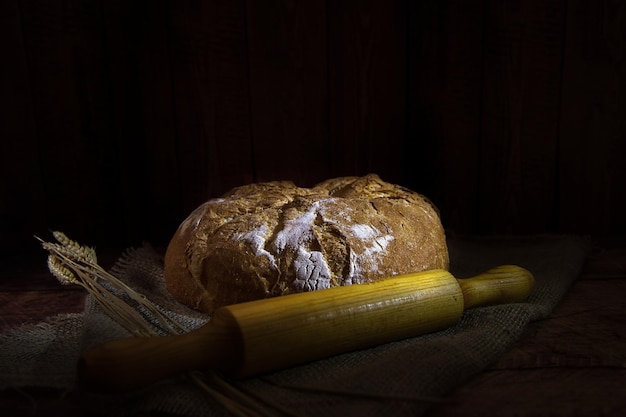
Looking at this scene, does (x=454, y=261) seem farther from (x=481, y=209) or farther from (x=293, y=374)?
(x=293, y=374)

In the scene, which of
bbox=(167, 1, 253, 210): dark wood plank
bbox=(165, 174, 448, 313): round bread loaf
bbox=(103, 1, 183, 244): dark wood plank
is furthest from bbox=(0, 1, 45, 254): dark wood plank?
bbox=(165, 174, 448, 313): round bread loaf

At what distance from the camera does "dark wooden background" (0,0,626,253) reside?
1944mm

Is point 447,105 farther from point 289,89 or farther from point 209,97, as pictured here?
point 209,97

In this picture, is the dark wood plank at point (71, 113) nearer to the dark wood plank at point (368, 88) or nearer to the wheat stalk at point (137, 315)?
the wheat stalk at point (137, 315)

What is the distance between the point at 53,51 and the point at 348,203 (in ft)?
4.18

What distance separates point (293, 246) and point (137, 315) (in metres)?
0.37

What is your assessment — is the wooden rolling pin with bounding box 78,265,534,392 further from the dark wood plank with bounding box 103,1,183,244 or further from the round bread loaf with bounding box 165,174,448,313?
the dark wood plank with bounding box 103,1,183,244

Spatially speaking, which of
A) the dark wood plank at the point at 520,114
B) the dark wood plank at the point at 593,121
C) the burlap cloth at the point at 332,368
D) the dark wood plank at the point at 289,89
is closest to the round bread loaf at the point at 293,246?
the burlap cloth at the point at 332,368

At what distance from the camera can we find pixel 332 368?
1.01m

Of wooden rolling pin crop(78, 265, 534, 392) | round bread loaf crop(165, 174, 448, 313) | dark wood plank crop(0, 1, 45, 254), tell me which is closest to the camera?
wooden rolling pin crop(78, 265, 534, 392)

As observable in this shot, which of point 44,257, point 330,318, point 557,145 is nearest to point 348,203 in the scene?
point 330,318

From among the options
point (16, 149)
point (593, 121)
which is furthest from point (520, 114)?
point (16, 149)

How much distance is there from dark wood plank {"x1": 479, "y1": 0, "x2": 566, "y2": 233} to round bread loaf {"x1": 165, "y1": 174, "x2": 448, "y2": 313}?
0.71 metres

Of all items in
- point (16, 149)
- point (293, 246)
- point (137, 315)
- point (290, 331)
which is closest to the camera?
point (290, 331)
